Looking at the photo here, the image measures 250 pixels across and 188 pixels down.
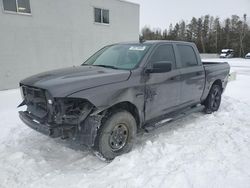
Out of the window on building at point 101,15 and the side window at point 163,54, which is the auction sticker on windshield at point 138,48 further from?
the window on building at point 101,15

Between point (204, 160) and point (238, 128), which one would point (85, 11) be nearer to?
point (238, 128)

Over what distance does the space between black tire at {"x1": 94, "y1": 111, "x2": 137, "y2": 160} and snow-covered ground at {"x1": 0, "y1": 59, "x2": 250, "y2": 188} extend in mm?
154

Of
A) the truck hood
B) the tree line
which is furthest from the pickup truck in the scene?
the tree line

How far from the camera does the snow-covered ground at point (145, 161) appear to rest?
2.95 meters

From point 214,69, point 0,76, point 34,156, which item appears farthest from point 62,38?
point 34,156

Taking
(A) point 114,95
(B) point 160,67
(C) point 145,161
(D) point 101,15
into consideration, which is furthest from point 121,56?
(D) point 101,15

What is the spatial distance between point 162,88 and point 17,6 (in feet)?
26.7

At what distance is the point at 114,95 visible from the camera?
333cm

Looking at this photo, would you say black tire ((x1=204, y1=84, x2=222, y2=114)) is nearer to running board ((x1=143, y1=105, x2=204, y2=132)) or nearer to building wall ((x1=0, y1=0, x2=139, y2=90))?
running board ((x1=143, y1=105, x2=204, y2=132))

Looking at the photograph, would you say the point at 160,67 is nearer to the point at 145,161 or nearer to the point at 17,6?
the point at 145,161

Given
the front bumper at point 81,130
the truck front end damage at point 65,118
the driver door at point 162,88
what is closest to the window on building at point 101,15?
the driver door at point 162,88

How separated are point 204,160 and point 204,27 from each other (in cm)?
5399

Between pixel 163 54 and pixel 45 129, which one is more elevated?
pixel 163 54

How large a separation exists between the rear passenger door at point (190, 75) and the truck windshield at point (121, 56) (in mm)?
1048
